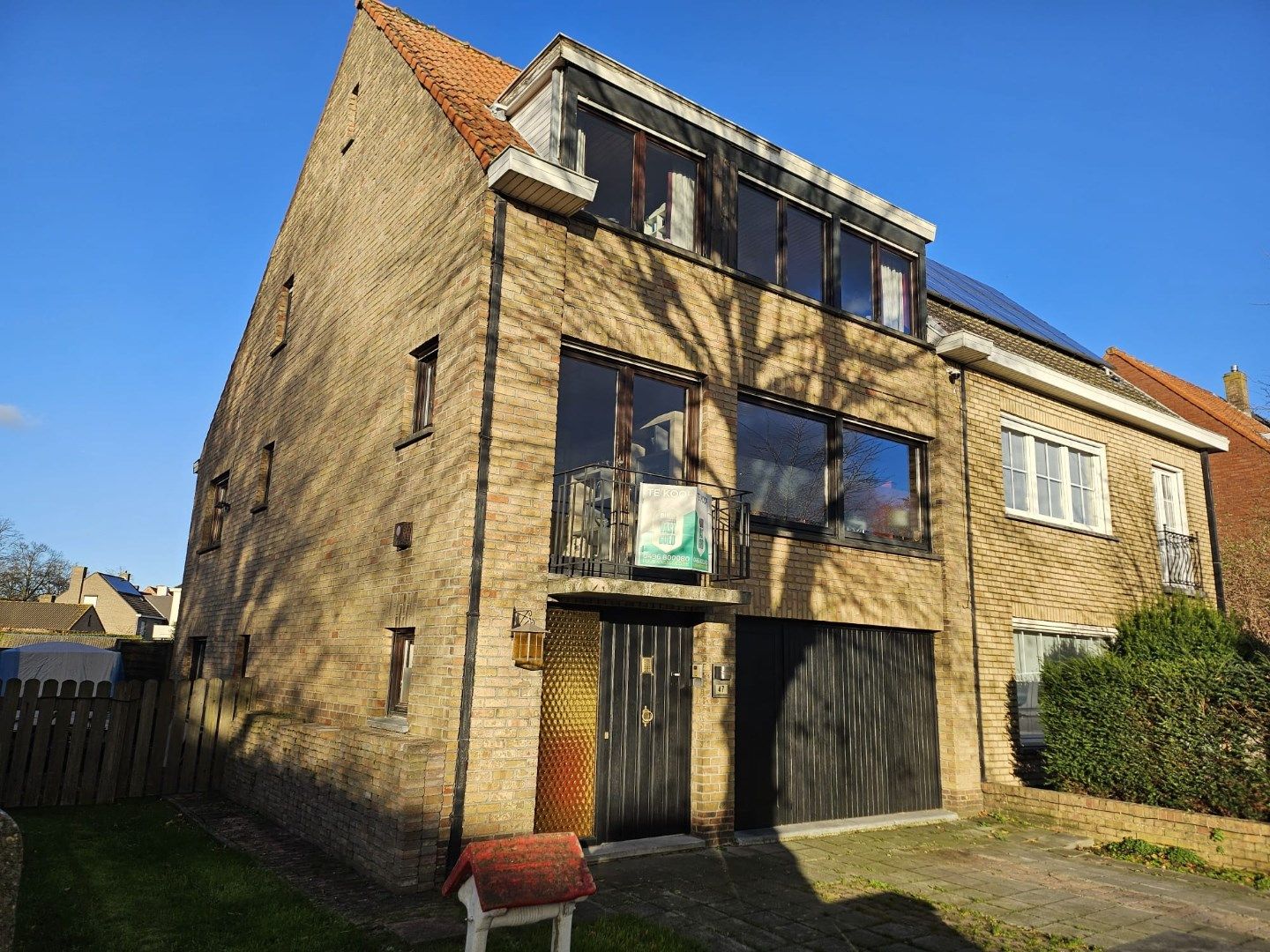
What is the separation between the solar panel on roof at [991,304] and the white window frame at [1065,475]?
7.53 ft

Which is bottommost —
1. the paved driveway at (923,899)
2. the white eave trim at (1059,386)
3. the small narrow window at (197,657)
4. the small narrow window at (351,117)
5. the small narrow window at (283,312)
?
the paved driveway at (923,899)

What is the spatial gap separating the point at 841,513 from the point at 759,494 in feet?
4.65

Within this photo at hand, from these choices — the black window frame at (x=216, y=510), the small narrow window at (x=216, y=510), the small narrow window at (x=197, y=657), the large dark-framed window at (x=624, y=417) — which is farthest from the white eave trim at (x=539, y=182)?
the small narrow window at (x=197, y=657)

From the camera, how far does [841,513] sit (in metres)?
10.7

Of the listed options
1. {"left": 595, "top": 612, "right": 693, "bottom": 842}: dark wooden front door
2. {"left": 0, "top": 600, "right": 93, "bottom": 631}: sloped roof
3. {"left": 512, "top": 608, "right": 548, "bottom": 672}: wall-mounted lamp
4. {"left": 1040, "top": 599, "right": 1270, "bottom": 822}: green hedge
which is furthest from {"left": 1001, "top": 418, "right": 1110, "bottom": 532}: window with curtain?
{"left": 0, "top": 600, "right": 93, "bottom": 631}: sloped roof

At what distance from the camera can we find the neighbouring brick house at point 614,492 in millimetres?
7785

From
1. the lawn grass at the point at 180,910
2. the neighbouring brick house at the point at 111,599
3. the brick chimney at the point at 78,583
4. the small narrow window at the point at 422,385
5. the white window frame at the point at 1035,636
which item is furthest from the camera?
the brick chimney at the point at 78,583

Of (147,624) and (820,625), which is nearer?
(820,625)

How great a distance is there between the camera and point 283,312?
45.5 feet

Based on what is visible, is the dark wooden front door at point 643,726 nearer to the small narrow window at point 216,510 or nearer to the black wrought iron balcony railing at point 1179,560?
the small narrow window at point 216,510

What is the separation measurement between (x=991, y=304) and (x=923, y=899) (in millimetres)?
12349

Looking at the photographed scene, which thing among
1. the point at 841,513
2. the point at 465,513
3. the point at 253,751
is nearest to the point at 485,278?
the point at 465,513

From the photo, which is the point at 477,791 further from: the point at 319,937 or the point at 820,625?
the point at 820,625

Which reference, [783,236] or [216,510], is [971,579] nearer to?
[783,236]
